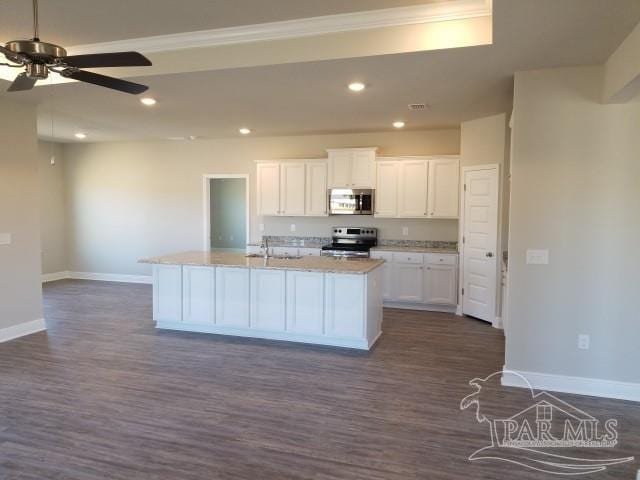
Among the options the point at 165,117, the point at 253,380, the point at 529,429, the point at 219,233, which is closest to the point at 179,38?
the point at 165,117

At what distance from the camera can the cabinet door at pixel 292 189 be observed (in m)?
7.41

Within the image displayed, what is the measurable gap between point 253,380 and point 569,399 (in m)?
2.68

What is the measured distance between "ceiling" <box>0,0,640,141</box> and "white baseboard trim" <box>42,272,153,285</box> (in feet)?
10.9

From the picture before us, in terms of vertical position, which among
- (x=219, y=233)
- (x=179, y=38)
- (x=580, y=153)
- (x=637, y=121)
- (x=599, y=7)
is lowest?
(x=219, y=233)

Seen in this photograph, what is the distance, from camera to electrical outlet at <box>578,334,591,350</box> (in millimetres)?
3783

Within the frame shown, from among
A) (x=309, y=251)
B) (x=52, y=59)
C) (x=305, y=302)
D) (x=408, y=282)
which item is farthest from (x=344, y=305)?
(x=52, y=59)

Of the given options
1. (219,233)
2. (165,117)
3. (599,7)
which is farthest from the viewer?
(219,233)

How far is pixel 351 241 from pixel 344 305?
2.76m

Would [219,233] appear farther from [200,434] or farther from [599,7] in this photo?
[599,7]

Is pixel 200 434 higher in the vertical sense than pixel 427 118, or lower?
lower

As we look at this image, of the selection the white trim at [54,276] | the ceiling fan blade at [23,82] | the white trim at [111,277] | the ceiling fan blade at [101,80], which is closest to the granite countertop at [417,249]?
the ceiling fan blade at [101,80]

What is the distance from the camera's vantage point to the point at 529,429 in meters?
3.16

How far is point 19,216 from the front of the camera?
17.2 ft

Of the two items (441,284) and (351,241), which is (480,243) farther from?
(351,241)
